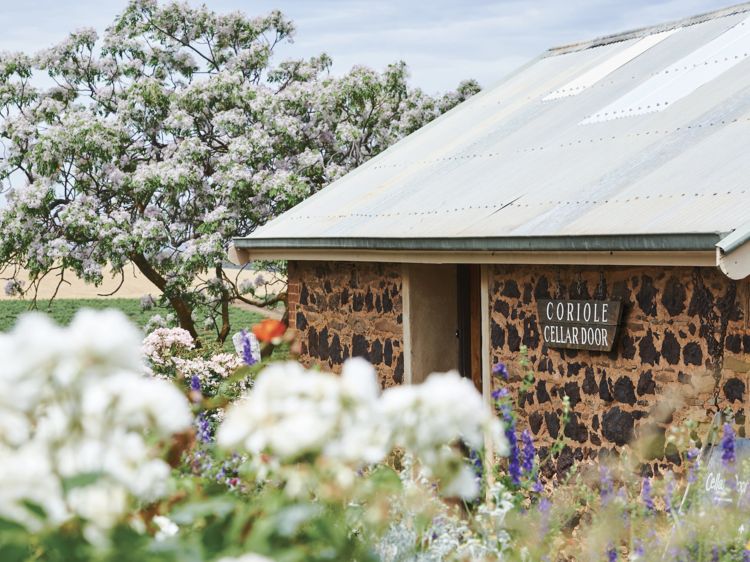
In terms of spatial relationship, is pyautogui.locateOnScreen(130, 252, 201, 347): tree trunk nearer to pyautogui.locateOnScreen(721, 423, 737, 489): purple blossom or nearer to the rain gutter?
the rain gutter

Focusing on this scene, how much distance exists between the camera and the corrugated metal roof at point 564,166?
483 cm

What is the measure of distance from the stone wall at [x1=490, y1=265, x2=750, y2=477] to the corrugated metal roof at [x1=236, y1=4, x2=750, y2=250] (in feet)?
1.37

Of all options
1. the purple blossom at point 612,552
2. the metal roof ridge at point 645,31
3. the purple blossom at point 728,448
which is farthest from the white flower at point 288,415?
the metal roof ridge at point 645,31

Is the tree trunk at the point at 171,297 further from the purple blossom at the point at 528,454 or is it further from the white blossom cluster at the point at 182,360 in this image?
the purple blossom at the point at 528,454

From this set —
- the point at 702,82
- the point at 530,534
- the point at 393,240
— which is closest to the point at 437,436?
the point at 530,534

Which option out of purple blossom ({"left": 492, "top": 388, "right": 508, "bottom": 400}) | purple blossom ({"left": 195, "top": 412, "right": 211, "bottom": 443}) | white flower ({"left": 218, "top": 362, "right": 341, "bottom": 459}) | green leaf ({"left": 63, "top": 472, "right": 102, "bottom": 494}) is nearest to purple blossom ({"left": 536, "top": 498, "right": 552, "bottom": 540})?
purple blossom ({"left": 492, "top": 388, "right": 508, "bottom": 400})

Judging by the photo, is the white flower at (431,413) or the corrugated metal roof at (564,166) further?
the corrugated metal roof at (564,166)

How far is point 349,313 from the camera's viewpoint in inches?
287

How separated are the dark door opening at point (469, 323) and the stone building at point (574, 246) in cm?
2

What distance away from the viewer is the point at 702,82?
6.47m

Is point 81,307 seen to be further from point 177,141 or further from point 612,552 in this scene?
point 612,552

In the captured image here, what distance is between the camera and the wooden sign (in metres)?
5.01

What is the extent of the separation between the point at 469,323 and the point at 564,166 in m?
1.85

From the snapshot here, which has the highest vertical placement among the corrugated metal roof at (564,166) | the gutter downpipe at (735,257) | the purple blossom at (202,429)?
the corrugated metal roof at (564,166)
